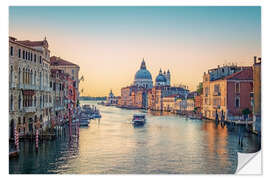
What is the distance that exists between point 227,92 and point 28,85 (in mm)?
9656

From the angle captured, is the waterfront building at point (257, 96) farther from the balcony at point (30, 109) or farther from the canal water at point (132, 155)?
the balcony at point (30, 109)

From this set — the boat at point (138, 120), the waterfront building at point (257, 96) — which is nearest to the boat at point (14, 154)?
the waterfront building at point (257, 96)

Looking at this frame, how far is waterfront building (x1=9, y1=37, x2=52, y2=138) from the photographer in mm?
8961

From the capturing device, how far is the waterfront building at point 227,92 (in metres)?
13.5

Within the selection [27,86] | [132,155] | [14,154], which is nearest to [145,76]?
[27,86]

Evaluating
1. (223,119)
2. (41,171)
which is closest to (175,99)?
(223,119)

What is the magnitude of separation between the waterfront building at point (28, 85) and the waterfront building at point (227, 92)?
5.21 meters

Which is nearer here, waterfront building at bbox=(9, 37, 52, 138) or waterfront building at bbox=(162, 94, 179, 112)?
waterfront building at bbox=(9, 37, 52, 138)

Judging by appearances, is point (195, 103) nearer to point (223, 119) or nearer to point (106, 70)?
point (223, 119)

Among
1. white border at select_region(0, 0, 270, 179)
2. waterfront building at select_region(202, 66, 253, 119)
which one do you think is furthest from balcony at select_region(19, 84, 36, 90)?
waterfront building at select_region(202, 66, 253, 119)

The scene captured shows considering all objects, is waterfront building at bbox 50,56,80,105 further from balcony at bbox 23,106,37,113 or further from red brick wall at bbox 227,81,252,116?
red brick wall at bbox 227,81,252,116

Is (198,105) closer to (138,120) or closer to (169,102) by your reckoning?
(169,102)

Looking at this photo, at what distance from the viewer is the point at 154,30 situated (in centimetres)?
799

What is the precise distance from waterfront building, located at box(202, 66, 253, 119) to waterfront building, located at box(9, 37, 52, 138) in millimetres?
5205
